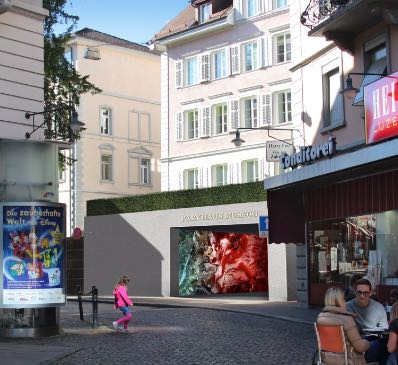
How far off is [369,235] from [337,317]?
40.5 ft

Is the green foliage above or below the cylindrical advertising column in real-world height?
above

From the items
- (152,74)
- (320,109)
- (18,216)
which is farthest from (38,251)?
(152,74)

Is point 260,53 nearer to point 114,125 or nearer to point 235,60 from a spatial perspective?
point 235,60

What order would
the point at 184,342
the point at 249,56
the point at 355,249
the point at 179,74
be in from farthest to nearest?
the point at 179,74 → the point at 249,56 → the point at 355,249 → the point at 184,342

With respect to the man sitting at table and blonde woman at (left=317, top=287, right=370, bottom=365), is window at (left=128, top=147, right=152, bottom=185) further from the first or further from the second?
blonde woman at (left=317, top=287, right=370, bottom=365)

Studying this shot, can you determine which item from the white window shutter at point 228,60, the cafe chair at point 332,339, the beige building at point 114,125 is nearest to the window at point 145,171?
the beige building at point 114,125

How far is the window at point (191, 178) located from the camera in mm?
40594

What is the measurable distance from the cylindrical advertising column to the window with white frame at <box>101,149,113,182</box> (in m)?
30.7

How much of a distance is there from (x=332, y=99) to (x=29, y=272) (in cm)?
980

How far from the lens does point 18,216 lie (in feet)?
55.1

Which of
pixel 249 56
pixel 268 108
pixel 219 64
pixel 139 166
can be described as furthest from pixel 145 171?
pixel 268 108

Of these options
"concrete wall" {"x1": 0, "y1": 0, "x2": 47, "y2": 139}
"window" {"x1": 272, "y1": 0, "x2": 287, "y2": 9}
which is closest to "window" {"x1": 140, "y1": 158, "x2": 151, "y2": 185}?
"window" {"x1": 272, "y1": 0, "x2": 287, "y2": 9}

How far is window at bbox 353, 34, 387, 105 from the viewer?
1936 centimetres

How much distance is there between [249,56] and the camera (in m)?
38.2
